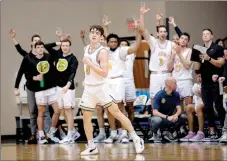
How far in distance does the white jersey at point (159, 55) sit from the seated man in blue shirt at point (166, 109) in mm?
392

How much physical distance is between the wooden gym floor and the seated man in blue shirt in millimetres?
736

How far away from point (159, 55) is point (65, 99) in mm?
1810

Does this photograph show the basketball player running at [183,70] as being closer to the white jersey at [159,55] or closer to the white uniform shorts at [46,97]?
the white jersey at [159,55]

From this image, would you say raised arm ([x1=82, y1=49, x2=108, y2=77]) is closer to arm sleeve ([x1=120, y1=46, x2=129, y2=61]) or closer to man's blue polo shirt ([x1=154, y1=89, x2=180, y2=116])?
arm sleeve ([x1=120, y1=46, x2=129, y2=61])

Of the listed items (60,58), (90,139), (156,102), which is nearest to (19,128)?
(60,58)

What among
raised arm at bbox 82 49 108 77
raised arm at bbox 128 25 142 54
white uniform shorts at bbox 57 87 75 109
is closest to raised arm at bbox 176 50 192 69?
raised arm at bbox 128 25 142 54

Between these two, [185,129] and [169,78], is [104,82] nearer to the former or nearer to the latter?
[169,78]

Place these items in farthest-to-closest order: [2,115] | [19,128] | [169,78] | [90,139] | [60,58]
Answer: [2,115] → [19,128] → [60,58] → [169,78] → [90,139]

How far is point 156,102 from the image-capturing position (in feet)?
33.0

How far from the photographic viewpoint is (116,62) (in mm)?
9812

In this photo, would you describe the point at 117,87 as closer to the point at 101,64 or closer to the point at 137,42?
the point at 137,42

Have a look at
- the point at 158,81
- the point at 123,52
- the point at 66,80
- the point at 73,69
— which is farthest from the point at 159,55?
the point at 66,80

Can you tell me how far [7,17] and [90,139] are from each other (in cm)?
671

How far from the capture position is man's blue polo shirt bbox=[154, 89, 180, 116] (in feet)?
32.9
